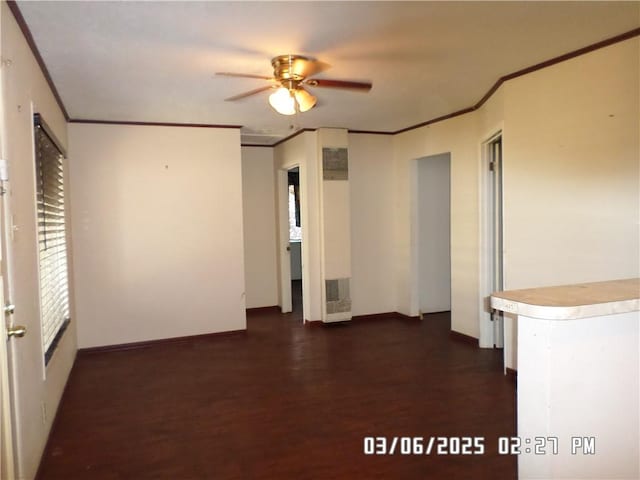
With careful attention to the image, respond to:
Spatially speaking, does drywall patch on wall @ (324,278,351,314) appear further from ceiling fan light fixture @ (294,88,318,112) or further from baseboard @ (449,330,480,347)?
ceiling fan light fixture @ (294,88,318,112)

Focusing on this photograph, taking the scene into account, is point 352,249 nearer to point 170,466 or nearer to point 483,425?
point 483,425

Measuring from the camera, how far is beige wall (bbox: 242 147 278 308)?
680 centimetres

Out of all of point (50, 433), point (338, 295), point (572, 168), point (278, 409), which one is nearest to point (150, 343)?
point (50, 433)

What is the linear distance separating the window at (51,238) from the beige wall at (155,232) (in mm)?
591

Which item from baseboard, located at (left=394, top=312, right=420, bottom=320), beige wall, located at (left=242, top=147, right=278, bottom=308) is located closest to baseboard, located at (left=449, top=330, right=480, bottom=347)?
baseboard, located at (left=394, top=312, right=420, bottom=320)

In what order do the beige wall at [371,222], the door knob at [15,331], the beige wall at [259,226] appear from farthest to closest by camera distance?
the beige wall at [259,226], the beige wall at [371,222], the door knob at [15,331]

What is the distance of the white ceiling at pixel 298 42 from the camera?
245 cm

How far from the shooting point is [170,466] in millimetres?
2668

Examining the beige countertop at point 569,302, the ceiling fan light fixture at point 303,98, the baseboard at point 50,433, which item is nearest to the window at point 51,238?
the baseboard at point 50,433

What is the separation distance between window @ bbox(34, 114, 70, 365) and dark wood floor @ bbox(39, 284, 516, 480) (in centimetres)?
62

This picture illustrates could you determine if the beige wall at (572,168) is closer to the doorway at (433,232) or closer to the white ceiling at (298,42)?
the white ceiling at (298,42)

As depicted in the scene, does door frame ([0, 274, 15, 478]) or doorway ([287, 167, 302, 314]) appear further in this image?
doorway ([287, 167, 302, 314])

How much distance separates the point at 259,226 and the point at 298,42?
13.7ft

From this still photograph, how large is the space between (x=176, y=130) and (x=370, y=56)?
9.21 feet
